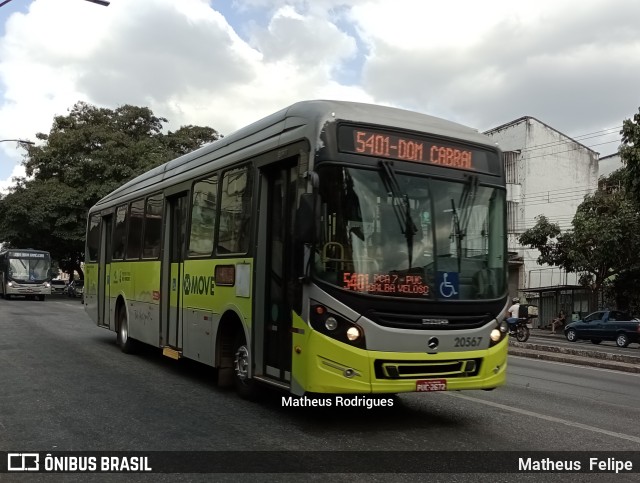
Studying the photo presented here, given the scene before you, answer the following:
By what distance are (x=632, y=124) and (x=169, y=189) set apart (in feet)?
49.7

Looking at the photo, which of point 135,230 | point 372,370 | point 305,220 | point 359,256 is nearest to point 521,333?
point 135,230

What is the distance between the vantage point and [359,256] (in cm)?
576

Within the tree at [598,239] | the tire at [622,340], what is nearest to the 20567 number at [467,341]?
the tire at [622,340]

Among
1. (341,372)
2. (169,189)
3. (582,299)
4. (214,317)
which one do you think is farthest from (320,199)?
(582,299)

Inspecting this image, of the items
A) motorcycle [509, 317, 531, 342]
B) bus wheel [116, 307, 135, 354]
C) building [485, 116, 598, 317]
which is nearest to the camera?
bus wheel [116, 307, 135, 354]

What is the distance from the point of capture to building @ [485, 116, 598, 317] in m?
43.1

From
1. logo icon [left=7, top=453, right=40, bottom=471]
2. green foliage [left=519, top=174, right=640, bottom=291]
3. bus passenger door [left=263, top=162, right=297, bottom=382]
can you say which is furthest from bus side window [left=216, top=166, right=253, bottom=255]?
green foliage [left=519, top=174, right=640, bottom=291]

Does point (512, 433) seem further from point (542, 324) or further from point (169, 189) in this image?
point (542, 324)

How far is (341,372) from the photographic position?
18.5 feet

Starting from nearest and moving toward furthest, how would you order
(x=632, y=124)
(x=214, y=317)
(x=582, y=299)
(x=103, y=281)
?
(x=214, y=317) < (x=103, y=281) < (x=632, y=124) < (x=582, y=299)

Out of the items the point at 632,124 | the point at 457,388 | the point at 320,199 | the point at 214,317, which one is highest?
the point at 632,124

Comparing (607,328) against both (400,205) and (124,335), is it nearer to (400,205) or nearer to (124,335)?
(124,335)

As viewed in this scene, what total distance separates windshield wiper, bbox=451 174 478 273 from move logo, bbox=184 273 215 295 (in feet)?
11.0

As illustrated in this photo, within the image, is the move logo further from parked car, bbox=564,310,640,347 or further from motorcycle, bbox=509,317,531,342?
parked car, bbox=564,310,640,347
